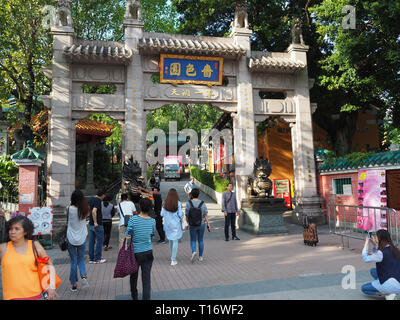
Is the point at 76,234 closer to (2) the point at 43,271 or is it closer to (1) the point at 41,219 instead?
(2) the point at 43,271

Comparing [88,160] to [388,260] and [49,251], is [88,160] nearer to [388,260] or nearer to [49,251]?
[49,251]

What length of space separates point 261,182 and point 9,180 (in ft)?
34.9

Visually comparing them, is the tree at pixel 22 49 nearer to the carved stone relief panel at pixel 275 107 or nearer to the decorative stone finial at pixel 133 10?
the decorative stone finial at pixel 133 10

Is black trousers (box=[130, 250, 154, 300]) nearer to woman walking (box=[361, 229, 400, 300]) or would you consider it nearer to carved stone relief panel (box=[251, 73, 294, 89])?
woman walking (box=[361, 229, 400, 300])

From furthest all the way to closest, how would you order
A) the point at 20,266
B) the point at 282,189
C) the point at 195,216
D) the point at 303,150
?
the point at 282,189 → the point at 303,150 → the point at 195,216 → the point at 20,266

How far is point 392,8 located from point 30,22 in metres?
13.6

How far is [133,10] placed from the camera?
40.3 feet

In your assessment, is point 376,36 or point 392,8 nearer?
point 392,8

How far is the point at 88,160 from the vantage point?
1861 centimetres

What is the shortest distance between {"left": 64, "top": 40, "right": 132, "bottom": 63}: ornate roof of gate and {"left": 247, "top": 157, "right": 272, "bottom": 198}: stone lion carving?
654 cm

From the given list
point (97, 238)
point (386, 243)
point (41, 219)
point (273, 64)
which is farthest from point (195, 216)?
point (273, 64)

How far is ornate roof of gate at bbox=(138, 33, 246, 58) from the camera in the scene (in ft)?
38.1

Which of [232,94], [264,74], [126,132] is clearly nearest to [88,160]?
[126,132]

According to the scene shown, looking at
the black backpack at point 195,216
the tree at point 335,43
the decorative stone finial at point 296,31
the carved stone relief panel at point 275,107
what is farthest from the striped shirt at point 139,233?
the decorative stone finial at point 296,31
